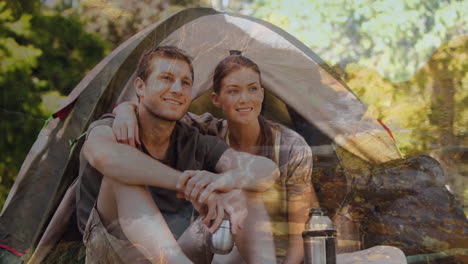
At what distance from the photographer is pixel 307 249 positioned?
228 centimetres

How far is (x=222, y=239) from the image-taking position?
7.27ft

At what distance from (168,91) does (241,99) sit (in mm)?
325

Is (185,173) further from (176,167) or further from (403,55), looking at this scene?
(403,55)

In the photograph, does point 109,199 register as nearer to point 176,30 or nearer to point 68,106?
point 68,106

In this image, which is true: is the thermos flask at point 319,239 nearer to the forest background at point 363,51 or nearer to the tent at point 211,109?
the tent at point 211,109

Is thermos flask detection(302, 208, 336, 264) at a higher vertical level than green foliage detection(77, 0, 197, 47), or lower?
lower

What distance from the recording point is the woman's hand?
229cm

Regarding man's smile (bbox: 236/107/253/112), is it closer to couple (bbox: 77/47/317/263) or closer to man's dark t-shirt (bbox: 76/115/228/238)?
couple (bbox: 77/47/317/263)

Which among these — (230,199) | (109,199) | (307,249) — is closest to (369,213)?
(307,249)

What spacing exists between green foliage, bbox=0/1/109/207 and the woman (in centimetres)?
48

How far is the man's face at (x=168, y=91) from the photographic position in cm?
231

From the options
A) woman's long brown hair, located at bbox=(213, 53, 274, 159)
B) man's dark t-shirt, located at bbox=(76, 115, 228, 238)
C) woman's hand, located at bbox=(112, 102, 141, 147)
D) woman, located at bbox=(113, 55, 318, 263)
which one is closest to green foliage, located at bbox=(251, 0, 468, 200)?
woman's long brown hair, located at bbox=(213, 53, 274, 159)

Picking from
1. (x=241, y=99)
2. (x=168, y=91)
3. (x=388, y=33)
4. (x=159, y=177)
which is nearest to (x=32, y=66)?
(x=168, y=91)

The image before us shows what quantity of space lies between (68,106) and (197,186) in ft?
2.69
